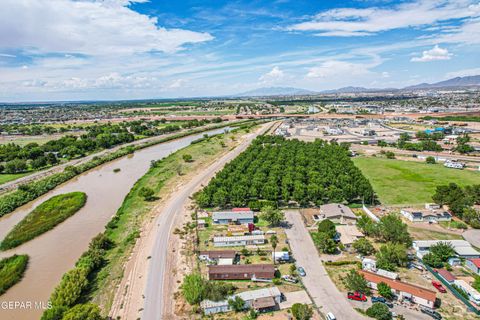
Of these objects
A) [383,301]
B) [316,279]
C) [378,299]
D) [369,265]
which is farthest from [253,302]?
[369,265]

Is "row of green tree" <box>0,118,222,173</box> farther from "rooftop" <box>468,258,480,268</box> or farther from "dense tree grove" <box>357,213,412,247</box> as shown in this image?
"rooftop" <box>468,258,480,268</box>

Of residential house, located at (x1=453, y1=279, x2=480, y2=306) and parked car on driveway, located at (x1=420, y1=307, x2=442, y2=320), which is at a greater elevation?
residential house, located at (x1=453, y1=279, x2=480, y2=306)

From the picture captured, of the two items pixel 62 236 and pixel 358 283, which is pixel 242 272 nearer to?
pixel 358 283

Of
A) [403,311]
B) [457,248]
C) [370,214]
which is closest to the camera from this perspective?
[403,311]

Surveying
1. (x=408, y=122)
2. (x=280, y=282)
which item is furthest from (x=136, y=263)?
(x=408, y=122)

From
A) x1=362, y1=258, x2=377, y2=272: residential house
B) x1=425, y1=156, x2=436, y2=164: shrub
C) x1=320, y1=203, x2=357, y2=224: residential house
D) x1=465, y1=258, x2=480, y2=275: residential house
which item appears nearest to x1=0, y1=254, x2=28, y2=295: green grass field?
x1=362, y1=258, x2=377, y2=272: residential house

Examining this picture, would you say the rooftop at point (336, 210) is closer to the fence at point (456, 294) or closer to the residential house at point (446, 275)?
the fence at point (456, 294)
